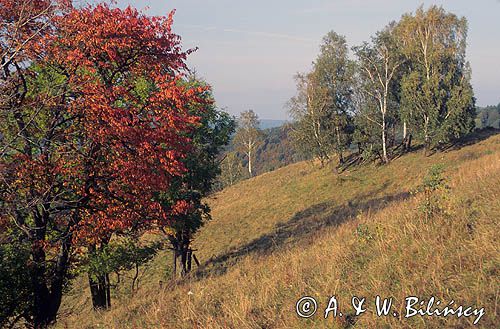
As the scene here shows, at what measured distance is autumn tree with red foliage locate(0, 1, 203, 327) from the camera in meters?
8.19

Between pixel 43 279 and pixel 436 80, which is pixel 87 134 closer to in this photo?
pixel 43 279

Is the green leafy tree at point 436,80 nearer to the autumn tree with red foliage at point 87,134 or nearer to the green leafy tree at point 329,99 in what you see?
the green leafy tree at point 329,99

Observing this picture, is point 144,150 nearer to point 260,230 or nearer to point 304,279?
point 304,279

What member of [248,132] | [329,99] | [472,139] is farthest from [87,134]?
[248,132]

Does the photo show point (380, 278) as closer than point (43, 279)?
Yes

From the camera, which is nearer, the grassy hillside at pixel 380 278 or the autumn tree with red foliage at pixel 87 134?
the grassy hillside at pixel 380 278

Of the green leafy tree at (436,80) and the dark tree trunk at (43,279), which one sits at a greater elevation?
the green leafy tree at (436,80)

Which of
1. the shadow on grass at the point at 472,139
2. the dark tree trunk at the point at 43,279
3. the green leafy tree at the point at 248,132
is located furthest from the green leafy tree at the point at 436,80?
the green leafy tree at the point at 248,132

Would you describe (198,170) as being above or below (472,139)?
above

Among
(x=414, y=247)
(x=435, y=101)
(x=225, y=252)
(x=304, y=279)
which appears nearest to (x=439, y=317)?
(x=414, y=247)

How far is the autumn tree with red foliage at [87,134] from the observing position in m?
8.19

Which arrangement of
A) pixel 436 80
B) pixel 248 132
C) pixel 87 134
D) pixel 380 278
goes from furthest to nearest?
pixel 248 132, pixel 436 80, pixel 87 134, pixel 380 278

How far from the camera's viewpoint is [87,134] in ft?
28.1

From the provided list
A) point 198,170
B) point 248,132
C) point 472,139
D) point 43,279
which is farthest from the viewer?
point 248,132
